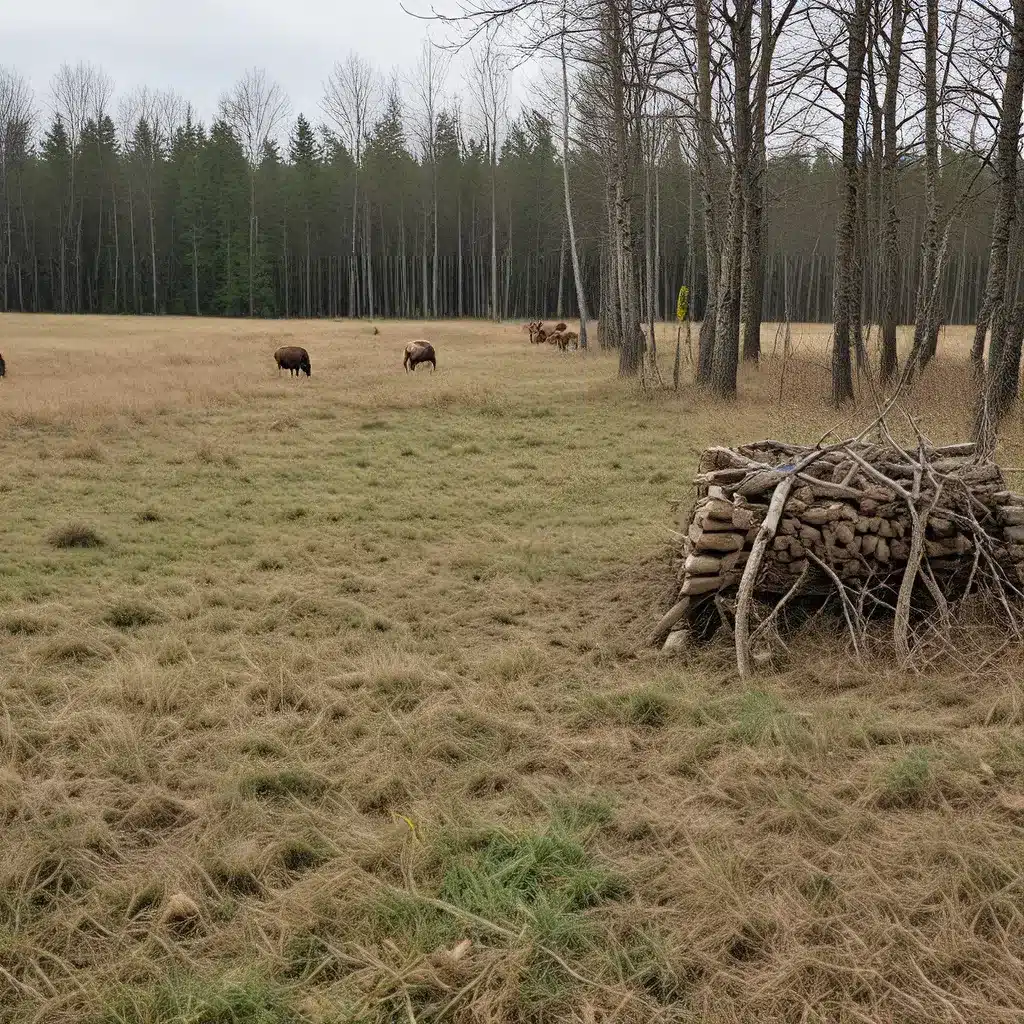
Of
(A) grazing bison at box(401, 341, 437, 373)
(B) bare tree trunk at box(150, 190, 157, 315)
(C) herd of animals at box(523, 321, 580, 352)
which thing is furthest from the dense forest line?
(A) grazing bison at box(401, 341, 437, 373)

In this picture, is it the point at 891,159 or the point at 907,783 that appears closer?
the point at 907,783

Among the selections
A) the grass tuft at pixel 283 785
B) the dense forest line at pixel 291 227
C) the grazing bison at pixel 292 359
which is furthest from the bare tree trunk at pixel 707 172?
the dense forest line at pixel 291 227

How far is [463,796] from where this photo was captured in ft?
12.3

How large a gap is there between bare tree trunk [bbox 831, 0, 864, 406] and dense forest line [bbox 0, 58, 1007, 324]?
39.8 meters

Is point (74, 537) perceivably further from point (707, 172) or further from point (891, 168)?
point (891, 168)

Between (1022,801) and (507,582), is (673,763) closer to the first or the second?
(1022,801)

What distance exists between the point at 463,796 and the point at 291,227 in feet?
196

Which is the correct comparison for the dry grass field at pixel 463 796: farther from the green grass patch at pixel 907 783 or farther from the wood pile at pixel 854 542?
the wood pile at pixel 854 542

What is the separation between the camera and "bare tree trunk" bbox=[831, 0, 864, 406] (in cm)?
1366

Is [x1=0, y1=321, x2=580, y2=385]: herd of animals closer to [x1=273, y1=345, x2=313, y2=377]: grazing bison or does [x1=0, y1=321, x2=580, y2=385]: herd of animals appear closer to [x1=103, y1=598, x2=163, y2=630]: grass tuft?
[x1=273, y1=345, x2=313, y2=377]: grazing bison

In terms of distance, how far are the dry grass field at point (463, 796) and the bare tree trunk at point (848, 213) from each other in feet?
24.1

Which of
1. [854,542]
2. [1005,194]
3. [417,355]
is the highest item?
[1005,194]

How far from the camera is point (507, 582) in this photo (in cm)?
680

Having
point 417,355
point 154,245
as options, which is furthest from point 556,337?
point 154,245
